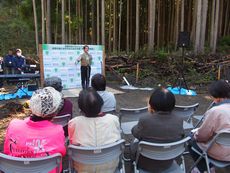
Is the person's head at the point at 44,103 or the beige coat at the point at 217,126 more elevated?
the person's head at the point at 44,103

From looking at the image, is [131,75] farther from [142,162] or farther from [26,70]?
[142,162]

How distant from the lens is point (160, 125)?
228 centimetres

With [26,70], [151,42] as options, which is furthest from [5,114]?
[151,42]

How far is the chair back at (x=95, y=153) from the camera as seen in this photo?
1988 millimetres

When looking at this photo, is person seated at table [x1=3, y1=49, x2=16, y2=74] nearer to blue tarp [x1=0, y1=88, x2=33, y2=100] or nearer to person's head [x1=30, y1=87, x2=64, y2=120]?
blue tarp [x1=0, y1=88, x2=33, y2=100]

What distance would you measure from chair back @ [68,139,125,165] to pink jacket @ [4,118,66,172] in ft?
0.35

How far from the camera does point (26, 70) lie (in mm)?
10453

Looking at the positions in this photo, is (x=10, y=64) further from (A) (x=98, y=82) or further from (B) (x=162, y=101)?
(B) (x=162, y=101)

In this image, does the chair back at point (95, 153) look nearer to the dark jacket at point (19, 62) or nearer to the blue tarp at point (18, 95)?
the blue tarp at point (18, 95)

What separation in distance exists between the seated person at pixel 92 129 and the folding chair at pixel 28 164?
1.00 ft

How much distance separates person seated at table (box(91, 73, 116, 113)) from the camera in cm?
336

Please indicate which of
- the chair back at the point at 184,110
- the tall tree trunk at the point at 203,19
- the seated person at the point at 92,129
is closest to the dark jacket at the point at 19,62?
the tall tree trunk at the point at 203,19

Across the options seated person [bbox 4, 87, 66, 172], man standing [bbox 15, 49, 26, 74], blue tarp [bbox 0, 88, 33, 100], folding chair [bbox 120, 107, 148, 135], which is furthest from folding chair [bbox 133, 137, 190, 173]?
man standing [bbox 15, 49, 26, 74]

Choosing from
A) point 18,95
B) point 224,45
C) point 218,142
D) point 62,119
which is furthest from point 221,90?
point 224,45
